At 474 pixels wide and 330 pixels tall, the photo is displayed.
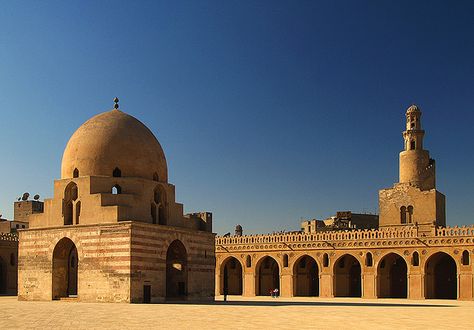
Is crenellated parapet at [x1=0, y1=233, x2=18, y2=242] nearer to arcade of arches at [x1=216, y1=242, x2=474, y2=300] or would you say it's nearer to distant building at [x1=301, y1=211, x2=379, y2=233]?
arcade of arches at [x1=216, y1=242, x2=474, y2=300]

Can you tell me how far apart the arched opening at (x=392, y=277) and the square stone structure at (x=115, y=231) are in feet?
48.2

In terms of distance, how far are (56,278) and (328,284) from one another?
2020 centimetres

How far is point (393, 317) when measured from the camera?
2127cm

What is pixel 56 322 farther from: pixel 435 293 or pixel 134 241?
pixel 435 293

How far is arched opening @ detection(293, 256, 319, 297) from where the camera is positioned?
4625cm

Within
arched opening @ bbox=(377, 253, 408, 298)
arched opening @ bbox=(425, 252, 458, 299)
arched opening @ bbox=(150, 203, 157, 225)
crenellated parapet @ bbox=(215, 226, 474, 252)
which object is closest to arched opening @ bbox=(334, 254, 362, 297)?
crenellated parapet @ bbox=(215, 226, 474, 252)

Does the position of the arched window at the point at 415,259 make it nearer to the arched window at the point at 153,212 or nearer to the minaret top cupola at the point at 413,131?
the minaret top cupola at the point at 413,131

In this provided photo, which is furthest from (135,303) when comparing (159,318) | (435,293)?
(435,293)

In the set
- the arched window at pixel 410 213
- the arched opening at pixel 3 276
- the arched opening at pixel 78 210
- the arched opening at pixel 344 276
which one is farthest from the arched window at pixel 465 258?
the arched opening at pixel 3 276

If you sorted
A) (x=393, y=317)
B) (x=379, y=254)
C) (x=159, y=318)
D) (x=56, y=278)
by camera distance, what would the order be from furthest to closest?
1. (x=379, y=254)
2. (x=56, y=278)
3. (x=393, y=317)
4. (x=159, y=318)

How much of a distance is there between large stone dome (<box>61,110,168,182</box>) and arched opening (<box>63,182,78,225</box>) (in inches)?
27.9

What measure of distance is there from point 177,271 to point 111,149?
6759mm

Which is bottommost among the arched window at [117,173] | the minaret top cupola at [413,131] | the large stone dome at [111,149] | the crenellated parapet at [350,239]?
the crenellated parapet at [350,239]

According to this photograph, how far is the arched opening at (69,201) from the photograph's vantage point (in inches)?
1176
